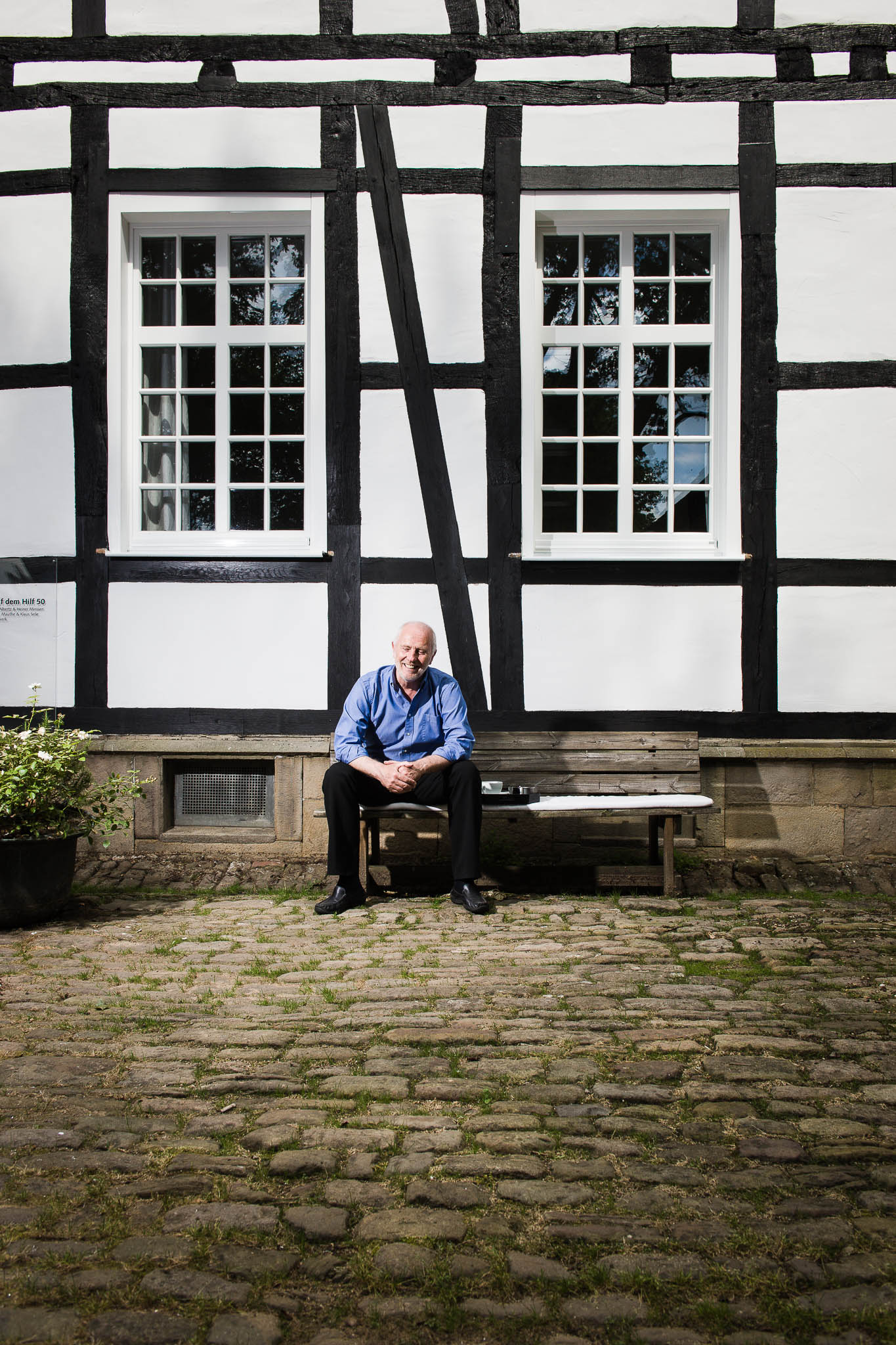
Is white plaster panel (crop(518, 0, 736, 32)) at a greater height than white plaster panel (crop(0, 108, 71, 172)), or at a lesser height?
greater

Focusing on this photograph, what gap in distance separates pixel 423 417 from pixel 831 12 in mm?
3324

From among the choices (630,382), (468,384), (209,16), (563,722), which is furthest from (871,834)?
(209,16)

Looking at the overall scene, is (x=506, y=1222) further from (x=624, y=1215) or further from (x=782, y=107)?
(x=782, y=107)

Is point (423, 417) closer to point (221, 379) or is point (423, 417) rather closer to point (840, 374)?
point (221, 379)

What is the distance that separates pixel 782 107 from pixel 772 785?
3.91 metres

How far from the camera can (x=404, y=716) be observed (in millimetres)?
5602

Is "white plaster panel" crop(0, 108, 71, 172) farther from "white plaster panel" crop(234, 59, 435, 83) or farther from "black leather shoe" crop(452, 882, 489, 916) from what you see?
"black leather shoe" crop(452, 882, 489, 916)

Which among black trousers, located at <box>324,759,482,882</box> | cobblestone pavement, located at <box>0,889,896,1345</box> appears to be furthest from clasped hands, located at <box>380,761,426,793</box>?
cobblestone pavement, located at <box>0,889,896,1345</box>

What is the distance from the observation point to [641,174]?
6.30 metres

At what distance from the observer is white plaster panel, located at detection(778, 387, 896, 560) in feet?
20.5

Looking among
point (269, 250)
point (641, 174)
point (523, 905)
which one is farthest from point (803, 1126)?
point (269, 250)

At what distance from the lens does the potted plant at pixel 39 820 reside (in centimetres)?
487

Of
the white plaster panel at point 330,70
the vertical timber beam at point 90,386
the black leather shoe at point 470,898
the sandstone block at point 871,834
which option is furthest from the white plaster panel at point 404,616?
the white plaster panel at point 330,70

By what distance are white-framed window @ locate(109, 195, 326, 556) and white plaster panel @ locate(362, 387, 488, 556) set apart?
330mm
